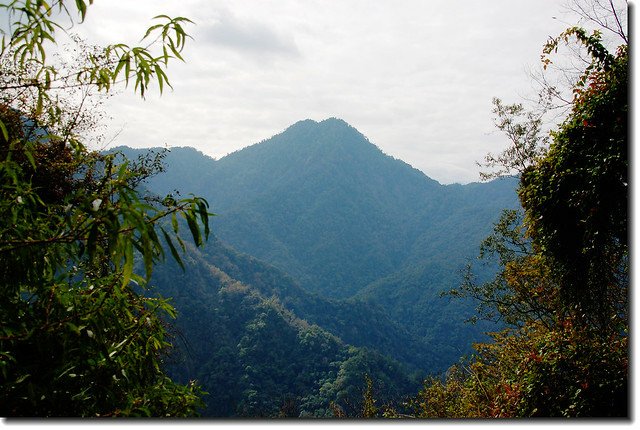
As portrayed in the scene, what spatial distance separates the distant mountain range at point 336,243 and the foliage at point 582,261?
98.8 feet

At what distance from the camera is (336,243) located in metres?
96.6

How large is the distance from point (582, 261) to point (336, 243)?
93.0m

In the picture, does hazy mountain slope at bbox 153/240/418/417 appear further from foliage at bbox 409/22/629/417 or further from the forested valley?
foliage at bbox 409/22/629/417

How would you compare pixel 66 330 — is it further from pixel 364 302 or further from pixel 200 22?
pixel 364 302

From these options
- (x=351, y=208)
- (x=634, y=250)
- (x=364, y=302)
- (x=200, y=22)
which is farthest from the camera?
(x=351, y=208)

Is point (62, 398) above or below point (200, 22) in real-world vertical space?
below

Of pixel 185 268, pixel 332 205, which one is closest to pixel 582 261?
pixel 185 268

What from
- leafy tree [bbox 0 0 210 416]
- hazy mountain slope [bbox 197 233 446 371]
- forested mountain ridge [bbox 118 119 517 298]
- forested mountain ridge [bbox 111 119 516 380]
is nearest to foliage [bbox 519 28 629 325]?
leafy tree [bbox 0 0 210 416]

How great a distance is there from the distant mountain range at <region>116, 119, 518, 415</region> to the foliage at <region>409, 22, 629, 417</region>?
30.1 meters

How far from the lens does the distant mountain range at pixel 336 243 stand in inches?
1866

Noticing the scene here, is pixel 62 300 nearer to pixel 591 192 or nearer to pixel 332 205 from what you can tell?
pixel 591 192

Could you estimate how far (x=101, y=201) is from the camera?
1396mm

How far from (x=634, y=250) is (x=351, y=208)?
101 m

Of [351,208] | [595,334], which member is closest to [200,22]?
[595,334]
